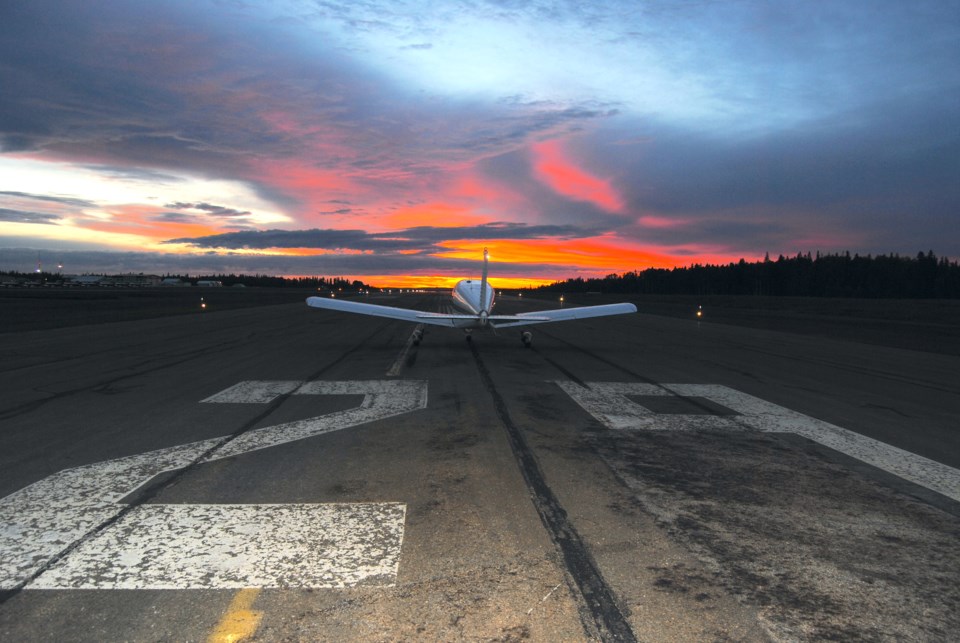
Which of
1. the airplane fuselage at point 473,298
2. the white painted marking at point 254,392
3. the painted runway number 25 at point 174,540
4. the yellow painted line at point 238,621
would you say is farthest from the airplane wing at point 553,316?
the yellow painted line at point 238,621

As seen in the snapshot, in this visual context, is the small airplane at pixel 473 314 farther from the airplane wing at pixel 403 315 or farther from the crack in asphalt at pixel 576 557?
the crack in asphalt at pixel 576 557

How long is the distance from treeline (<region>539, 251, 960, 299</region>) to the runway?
135945 mm

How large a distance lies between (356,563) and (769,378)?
43.1ft

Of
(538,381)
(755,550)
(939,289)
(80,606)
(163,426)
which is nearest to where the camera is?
(80,606)

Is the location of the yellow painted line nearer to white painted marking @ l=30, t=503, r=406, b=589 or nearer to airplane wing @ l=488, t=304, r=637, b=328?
white painted marking @ l=30, t=503, r=406, b=589

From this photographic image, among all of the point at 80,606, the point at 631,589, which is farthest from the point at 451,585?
the point at 80,606

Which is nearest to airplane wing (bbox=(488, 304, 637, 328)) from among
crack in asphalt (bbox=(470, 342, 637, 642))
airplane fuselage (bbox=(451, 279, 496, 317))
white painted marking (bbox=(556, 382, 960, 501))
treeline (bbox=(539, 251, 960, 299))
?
airplane fuselage (bbox=(451, 279, 496, 317))

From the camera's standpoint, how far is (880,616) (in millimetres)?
3492

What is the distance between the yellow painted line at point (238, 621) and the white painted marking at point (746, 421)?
6.25 m

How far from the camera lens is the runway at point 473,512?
136 inches

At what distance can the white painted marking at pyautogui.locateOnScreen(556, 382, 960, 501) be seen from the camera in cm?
668

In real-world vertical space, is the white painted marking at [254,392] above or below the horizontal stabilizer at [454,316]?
below

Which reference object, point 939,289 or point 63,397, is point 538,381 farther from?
point 939,289

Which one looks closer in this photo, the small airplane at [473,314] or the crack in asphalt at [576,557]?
the crack in asphalt at [576,557]
